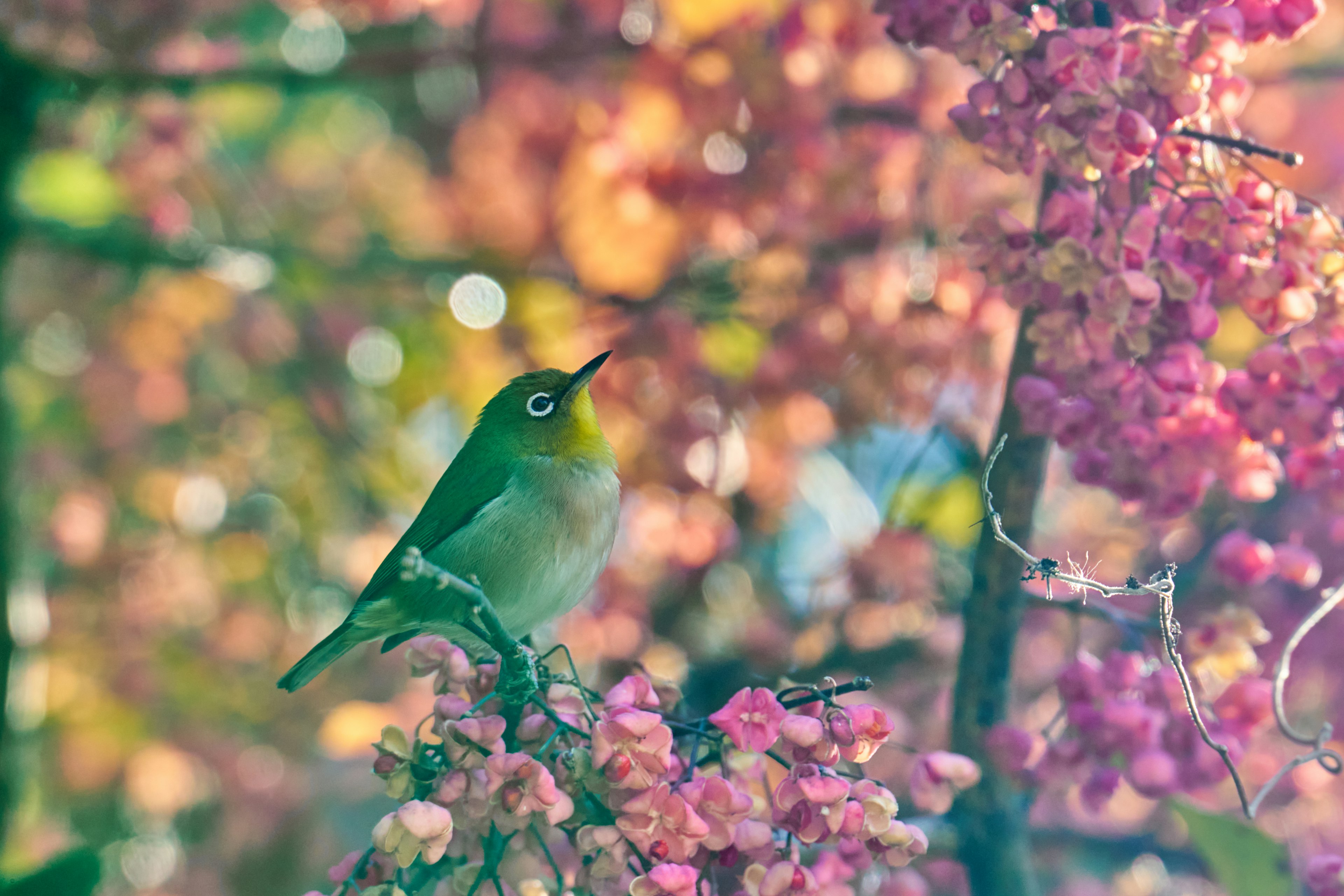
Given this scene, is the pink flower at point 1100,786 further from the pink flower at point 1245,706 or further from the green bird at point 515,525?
the green bird at point 515,525

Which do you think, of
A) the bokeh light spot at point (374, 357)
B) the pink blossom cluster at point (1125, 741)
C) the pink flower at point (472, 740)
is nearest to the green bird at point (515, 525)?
the pink flower at point (472, 740)

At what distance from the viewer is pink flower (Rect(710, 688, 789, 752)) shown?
1.78 metres

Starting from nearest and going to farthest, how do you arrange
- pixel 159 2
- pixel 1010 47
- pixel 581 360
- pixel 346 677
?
pixel 1010 47, pixel 159 2, pixel 581 360, pixel 346 677

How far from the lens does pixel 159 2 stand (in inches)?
153

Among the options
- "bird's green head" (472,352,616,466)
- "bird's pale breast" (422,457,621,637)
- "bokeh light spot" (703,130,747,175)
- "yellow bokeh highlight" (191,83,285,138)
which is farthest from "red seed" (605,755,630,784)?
"yellow bokeh highlight" (191,83,285,138)

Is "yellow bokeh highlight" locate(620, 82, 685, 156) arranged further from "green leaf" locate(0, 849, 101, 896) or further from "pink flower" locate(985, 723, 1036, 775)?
"green leaf" locate(0, 849, 101, 896)

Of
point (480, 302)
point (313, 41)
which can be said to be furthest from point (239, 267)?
point (313, 41)

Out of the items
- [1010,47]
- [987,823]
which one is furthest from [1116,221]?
[987,823]

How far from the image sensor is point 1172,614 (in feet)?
6.12

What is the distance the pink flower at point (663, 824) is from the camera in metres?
1.72

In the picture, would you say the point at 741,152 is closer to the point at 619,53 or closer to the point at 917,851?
the point at 619,53

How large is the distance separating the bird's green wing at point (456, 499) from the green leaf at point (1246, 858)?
5.87ft

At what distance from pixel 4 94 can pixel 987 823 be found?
144 inches

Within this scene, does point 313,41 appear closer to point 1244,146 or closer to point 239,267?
point 239,267
